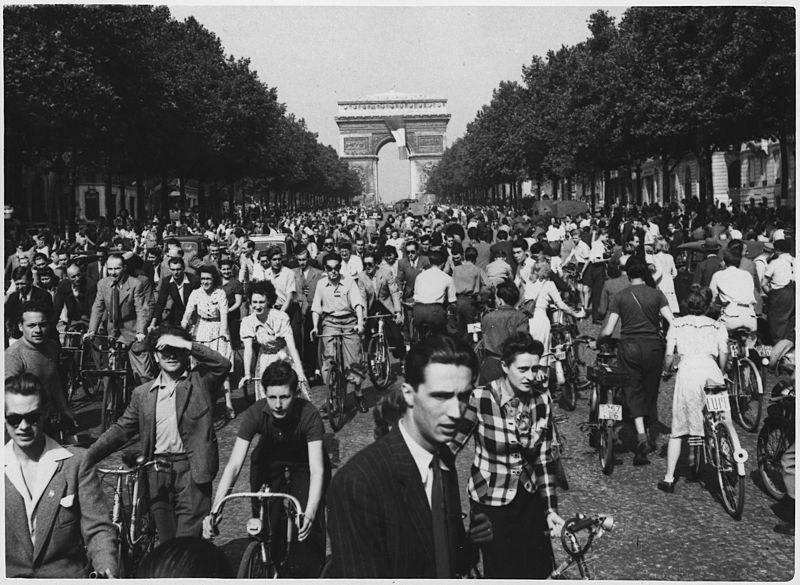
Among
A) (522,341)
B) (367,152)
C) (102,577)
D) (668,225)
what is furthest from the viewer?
(367,152)

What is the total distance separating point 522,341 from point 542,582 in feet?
4.24

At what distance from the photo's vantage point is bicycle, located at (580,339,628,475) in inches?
350

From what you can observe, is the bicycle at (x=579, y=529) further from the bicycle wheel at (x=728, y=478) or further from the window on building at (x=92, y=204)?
the window on building at (x=92, y=204)

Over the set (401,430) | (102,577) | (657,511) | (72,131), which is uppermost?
(72,131)

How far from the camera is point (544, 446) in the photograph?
5.29m

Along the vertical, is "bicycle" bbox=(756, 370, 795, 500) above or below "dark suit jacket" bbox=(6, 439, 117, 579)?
below

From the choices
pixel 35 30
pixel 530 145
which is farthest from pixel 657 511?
pixel 530 145

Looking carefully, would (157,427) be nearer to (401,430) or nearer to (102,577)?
(102,577)

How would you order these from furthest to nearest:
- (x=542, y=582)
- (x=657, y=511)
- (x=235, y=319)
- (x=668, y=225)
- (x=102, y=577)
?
(x=668, y=225) → (x=235, y=319) → (x=657, y=511) → (x=542, y=582) → (x=102, y=577)

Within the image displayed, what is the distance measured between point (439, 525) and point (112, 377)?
794 centimetres

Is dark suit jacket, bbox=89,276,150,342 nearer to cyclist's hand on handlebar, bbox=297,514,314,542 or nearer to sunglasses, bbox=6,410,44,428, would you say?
cyclist's hand on handlebar, bbox=297,514,314,542

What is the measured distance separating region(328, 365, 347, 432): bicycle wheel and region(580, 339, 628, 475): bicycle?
2.52 meters

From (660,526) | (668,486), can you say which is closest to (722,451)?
(668,486)

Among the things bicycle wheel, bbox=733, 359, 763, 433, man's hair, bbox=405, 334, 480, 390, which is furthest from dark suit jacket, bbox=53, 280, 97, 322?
man's hair, bbox=405, 334, 480, 390
